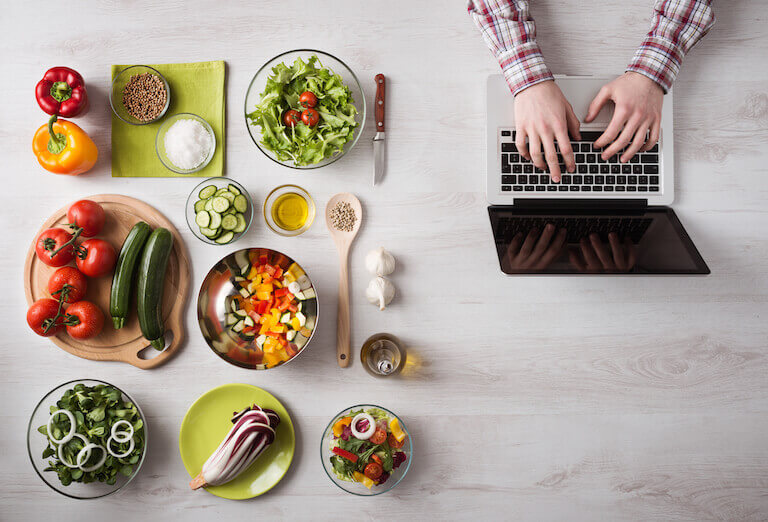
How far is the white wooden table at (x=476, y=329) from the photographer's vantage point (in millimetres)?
1415

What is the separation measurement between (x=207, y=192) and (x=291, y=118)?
1.04 ft

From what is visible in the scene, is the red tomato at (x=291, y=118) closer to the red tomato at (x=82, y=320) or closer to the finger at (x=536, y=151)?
the finger at (x=536, y=151)

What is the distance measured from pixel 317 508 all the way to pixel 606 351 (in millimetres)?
928

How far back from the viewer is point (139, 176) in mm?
1430

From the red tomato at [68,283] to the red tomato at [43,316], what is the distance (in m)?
0.03

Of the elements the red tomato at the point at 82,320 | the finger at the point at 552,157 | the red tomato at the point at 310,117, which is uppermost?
the red tomato at the point at 310,117

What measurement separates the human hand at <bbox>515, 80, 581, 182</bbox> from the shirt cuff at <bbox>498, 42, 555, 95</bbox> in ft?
0.06

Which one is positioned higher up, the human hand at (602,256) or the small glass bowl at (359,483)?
the human hand at (602,256)

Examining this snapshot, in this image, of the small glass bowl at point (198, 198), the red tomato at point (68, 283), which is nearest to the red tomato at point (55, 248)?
the red tomato at point (68, 283)

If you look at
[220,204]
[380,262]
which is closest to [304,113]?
[220,204]

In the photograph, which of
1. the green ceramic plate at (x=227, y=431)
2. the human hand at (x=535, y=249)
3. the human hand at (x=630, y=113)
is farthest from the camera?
the green ceramic plate at (x=227, y=431)

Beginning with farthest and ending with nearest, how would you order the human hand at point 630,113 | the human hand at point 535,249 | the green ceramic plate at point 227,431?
the green ceramic plate at point 227,431 < the human hand at point 630,113 < the human hand at point 535,249

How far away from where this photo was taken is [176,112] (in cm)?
143

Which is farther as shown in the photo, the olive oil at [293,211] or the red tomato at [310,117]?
the olive oil at [293,211]
